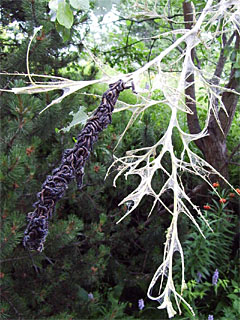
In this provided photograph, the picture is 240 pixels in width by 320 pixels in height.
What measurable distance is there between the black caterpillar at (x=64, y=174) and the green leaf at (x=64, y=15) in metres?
0.21

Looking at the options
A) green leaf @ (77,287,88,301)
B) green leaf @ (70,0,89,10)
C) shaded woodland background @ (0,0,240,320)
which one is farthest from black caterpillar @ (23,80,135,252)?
green leaf @ (77,287,88,301)

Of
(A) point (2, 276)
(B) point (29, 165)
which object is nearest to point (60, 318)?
(A) point (2, 276)

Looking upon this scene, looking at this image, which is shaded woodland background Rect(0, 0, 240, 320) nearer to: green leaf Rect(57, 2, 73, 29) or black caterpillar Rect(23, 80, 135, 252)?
green leaf Rect(57, 2, 73, 29)

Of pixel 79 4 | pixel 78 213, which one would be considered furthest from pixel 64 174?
pixel 78 213

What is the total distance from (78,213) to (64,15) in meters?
1.63

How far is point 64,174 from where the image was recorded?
1.50 ft

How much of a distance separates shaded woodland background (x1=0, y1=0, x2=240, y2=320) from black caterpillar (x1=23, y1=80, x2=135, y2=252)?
800 millimetres

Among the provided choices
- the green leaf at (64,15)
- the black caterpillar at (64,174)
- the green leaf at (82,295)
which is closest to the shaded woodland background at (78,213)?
the green leaf at (82,295)

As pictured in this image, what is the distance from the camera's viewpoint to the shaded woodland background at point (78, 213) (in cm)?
150

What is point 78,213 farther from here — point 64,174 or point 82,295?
point 64,174

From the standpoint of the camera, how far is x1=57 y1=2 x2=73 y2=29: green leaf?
629 mm

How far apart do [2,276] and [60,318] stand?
361mm

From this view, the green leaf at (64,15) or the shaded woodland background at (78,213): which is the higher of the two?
the green leaf at (64,15)

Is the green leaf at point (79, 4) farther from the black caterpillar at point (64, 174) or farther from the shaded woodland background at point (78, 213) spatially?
the shaded woodland background at point (78, 213)
